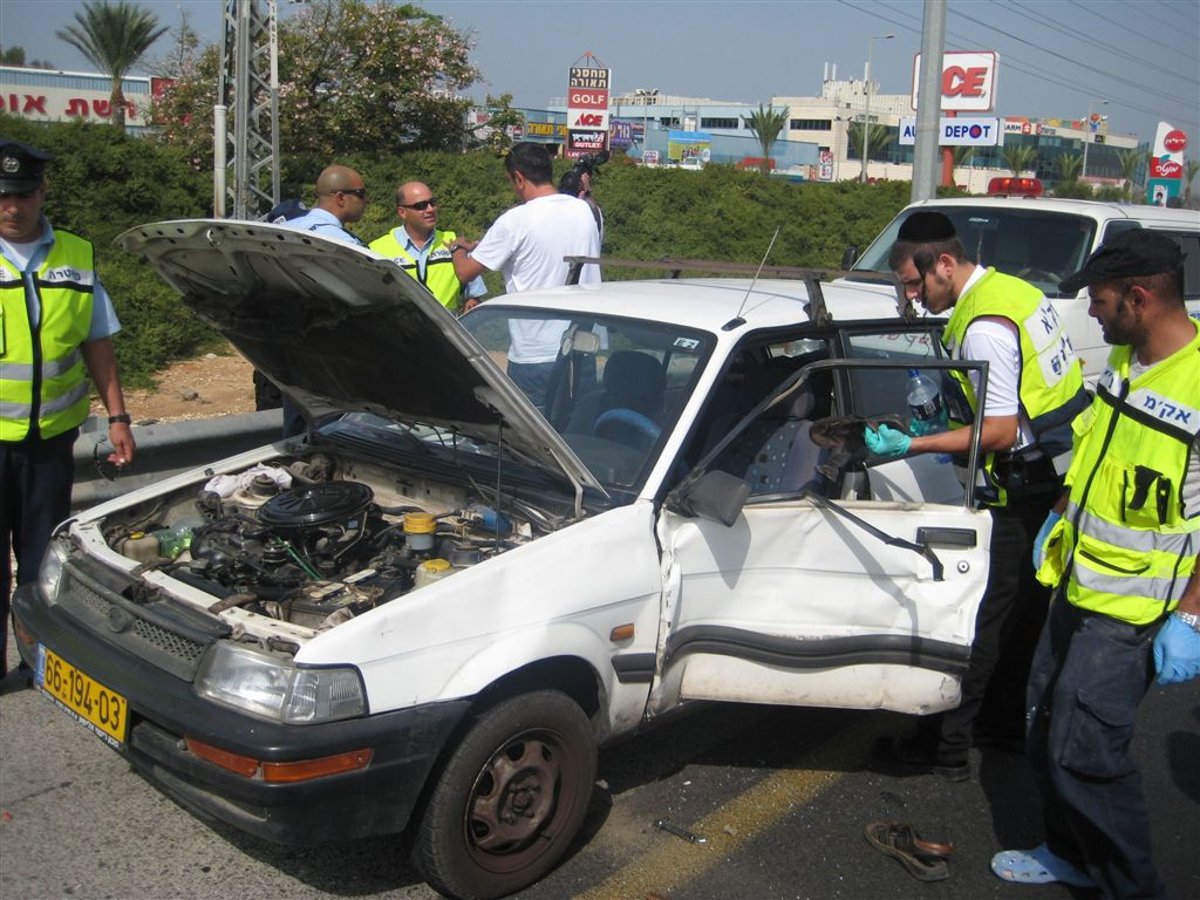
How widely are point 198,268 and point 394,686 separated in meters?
1.86

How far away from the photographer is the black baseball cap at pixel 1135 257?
122 inches

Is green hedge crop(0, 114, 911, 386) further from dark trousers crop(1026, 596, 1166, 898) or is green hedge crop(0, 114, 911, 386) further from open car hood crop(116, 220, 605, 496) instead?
dark trousers crop(1026, 596, 1166, 898)

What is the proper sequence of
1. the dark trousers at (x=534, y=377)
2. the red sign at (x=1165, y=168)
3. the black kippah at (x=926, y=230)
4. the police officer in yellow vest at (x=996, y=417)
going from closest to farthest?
the police officer in yellow vest at (x=996, y=417) → the black kippah at (x=926, y=230) → the dark trousers at (x=534, y=377) → the red sign at (x=1165, y=168)

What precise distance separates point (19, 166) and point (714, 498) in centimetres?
292

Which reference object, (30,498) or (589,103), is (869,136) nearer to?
(589,103)

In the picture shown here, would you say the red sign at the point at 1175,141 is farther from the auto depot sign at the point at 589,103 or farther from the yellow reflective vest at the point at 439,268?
the yellow reflective vest at the point at 439,268

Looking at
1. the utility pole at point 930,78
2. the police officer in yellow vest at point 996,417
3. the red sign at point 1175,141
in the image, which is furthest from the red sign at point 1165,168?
the police officer in yellow vest at point 996,417

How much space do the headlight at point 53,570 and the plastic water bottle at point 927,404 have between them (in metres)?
3.09

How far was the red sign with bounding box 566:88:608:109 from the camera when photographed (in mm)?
16891

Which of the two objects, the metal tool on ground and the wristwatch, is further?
the metal tool on ground

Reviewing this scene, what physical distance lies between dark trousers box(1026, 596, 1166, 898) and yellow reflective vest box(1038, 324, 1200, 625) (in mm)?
97

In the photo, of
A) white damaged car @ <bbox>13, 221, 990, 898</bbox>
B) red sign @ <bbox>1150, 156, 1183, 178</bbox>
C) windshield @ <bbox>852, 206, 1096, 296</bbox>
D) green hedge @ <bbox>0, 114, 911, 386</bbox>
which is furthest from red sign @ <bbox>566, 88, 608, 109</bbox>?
white damaged car @ <bbox>13, 221, 990, 898</bbox>

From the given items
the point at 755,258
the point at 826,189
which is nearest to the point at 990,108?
the point at 755,258

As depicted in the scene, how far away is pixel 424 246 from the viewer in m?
6.44
